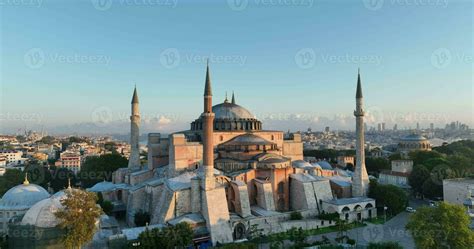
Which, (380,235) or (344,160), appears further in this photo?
(344,160)

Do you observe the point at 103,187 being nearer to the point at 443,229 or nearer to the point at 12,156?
the point at 443,229

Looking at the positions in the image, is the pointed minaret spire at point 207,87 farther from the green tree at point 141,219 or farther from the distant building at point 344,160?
the distant building at point 344,160

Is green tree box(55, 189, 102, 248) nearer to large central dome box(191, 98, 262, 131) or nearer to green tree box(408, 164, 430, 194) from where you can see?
large central dome box(191, 98, 262, 131)

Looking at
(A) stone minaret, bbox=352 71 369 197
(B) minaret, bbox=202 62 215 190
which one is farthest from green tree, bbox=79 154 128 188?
(A) stone minaret, bbox=352 71 369 197

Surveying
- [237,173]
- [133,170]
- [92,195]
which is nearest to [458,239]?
[237,173]
